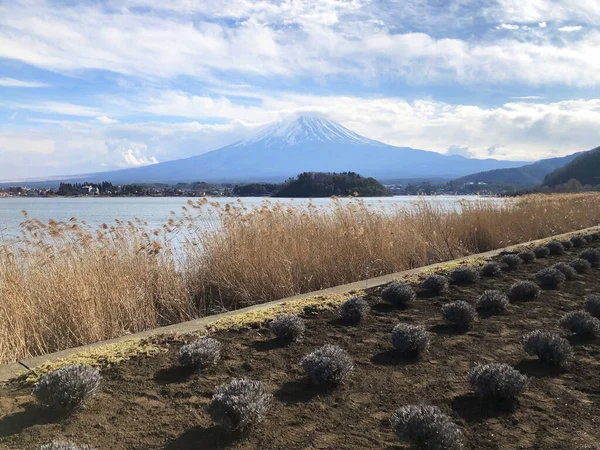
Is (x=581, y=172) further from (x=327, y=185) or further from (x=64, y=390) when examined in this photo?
(x=64, y=390)

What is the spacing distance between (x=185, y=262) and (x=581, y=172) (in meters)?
67.7

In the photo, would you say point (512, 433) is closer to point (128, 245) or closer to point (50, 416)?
point (50, 416)

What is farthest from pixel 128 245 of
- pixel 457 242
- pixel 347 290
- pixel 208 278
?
pixel 457 242

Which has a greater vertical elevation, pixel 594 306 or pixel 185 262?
pixel 185 262

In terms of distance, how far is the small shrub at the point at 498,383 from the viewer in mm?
2613

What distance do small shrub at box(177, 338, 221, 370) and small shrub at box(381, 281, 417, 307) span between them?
6.89 ft

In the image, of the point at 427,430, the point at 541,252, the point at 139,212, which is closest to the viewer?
the point at 427,430

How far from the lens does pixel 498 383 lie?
261 cm

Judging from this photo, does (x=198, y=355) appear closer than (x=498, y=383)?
No

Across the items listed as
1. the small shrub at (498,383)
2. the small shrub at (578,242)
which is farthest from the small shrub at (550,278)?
the small shrub at (578,242)

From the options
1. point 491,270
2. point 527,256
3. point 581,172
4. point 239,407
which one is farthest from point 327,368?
point 581,172

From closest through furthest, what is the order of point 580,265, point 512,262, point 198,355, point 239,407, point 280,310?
1. point 239,407
2. point 198,355
3. point 280,310
4. point 580,265
5. point 512,262

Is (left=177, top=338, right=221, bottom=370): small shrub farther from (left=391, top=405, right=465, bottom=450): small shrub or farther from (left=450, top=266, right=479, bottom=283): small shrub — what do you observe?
(left=450, top=266, right=479, bottom=283): small shrub

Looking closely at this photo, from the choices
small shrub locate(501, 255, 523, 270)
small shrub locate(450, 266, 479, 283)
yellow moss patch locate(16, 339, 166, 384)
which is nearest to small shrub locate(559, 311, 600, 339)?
small shrub locate(450, 266, 479, 283)
